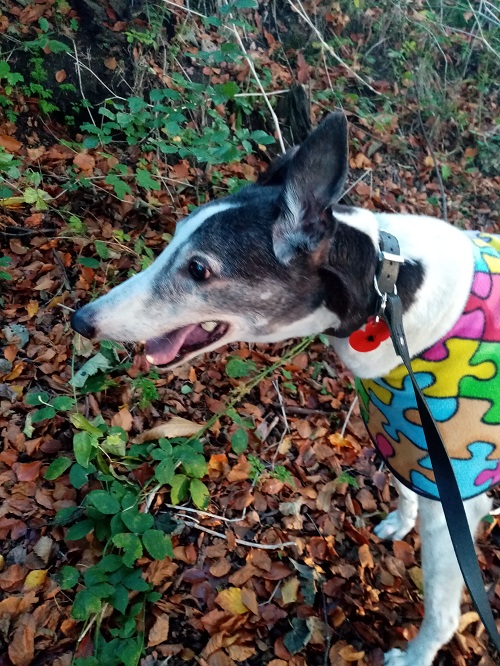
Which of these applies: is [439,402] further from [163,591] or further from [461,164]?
[461,164]

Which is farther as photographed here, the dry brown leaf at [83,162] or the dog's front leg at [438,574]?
the dry brown leaf at [83,162]

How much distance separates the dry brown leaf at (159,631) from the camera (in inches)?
99.5

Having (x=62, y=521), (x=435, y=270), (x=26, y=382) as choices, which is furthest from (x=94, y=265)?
(x=435, y=270)

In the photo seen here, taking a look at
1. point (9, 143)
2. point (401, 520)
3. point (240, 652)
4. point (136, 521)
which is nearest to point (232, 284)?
point (136, 521)

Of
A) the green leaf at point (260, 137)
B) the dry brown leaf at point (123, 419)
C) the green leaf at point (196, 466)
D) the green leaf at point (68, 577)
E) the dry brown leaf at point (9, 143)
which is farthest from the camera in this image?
the dry brown leaf at point (9, 143)

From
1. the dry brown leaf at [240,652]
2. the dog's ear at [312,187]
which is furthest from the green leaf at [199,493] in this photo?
the dog's ear at [312,187]

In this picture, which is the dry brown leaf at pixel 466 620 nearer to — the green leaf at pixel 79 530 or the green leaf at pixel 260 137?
the green leaf at pixel 79 530

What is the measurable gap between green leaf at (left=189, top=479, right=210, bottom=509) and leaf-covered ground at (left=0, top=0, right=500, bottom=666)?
13mm

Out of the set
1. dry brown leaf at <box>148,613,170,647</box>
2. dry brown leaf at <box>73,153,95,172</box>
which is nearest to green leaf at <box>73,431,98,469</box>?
dry brown leaf at <box>148,613,170,647</box>

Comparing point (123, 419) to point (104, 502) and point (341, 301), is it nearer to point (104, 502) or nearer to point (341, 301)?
point (104, 502)

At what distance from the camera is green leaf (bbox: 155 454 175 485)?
9.10 feet

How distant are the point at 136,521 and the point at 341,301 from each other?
1.57 m

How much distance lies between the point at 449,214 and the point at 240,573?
17.4 feet

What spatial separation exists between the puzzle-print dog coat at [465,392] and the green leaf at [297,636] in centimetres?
111
